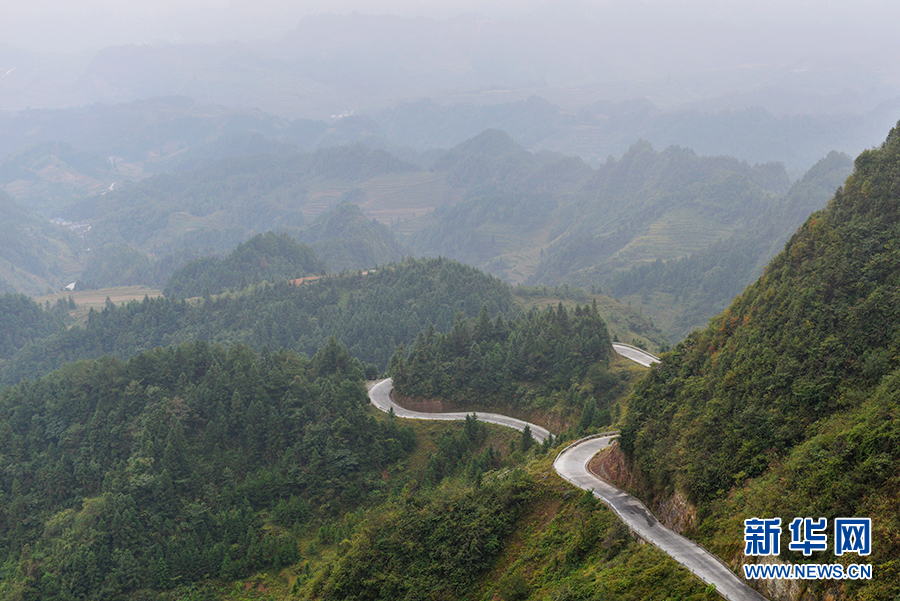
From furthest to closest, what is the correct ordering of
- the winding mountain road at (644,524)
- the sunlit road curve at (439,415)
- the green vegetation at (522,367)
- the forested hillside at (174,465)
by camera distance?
1. the green vegetation at (522,367)
2. the sunlit road curve at (439,415)
3. the forested hillside at (174,465)
4. the winding mountain road at (644,524)

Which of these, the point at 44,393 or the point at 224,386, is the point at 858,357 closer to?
the point at 224,386

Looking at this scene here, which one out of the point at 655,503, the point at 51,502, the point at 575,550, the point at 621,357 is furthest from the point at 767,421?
the point at 51,502

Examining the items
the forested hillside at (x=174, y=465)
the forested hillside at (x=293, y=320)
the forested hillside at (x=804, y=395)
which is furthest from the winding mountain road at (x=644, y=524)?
the forested hillside at (x=293, y=320)

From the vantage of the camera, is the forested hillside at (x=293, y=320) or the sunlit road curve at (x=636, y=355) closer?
the sunlit road curve at (x=636, y=355)

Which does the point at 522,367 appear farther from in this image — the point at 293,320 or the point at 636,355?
the point at 293,320

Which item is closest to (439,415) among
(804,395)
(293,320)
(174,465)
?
(174,465)

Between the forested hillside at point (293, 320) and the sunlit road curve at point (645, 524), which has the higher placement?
the sunlit road curve at point (645, 524)

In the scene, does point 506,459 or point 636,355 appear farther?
point 636,355

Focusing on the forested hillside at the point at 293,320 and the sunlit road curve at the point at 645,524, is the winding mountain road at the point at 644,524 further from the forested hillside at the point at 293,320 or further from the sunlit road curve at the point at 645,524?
the forested hillside at the point at 293,320
